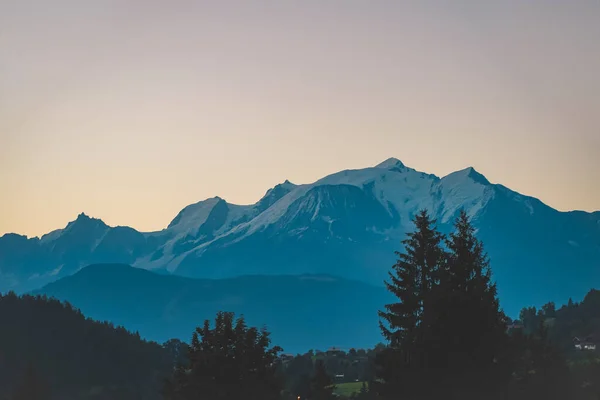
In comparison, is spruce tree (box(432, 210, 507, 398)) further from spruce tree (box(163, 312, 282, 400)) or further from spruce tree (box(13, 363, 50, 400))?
spruce tree (box(13, 363, 50, 400))

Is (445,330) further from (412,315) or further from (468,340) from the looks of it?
(412,315)

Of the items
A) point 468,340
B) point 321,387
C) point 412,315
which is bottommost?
point 468,340

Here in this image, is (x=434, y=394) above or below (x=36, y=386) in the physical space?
below

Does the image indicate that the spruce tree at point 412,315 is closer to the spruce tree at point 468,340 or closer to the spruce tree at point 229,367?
the spruce tree at point 468,340

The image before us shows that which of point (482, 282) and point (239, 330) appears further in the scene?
point (239, 330)

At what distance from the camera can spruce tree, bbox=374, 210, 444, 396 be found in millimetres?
52531

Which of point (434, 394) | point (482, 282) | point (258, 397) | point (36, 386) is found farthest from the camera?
point (36, 386)

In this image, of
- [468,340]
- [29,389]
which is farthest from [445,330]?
[29,389]

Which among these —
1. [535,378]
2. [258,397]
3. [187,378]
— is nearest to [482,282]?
[258,397]

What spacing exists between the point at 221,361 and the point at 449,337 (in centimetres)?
1476

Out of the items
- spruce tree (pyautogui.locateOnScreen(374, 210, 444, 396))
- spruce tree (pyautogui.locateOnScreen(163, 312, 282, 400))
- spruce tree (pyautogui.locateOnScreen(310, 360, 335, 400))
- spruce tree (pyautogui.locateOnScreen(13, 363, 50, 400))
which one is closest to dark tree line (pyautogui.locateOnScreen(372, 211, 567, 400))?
spruce tree (pyautogui.locateOnScreen(374, 210, 444, 396))

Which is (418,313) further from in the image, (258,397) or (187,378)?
(187,378)

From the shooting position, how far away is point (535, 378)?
307 ft

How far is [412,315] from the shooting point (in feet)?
182
